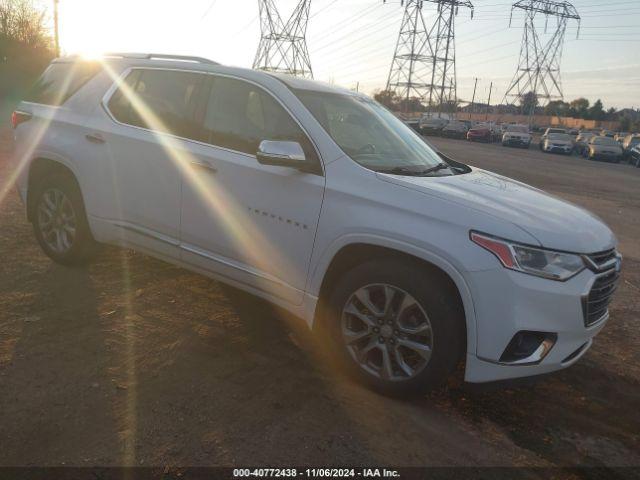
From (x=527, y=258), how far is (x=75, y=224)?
3681 mm

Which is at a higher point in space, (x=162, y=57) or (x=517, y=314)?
(x=162, y=57)

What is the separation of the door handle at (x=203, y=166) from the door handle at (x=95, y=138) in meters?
1.05

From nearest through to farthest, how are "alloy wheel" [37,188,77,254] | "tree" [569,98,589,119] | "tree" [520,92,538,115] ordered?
"alloy wheel" [37,188,77,254] → "tree" [520,92,538,115] → "tree" [569,98,589,119]

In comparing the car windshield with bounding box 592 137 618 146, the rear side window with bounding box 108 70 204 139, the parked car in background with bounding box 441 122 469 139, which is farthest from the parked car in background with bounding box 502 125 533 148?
the rear side window with bounding box 108 70 204 139

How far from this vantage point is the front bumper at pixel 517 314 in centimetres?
275

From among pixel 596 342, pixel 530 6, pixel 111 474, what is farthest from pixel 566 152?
pixel 530 6

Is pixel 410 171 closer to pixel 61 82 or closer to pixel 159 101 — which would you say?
pixel 159 101

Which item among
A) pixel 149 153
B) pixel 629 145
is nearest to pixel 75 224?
pixel 149 153

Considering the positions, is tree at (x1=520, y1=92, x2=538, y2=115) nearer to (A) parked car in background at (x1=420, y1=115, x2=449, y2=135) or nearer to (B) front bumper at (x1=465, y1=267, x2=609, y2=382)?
(A) parked car in background at (x1=420, y1=115, x2=449, y2=135)

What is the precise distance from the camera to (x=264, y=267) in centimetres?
358

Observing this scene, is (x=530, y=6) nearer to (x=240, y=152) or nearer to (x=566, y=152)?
(x=566, y=152)

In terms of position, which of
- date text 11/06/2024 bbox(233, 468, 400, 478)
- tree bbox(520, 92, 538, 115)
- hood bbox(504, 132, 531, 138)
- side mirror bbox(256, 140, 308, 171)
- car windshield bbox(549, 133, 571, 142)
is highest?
tree bbox(520, 92, 538, 115)

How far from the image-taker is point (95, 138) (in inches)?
175

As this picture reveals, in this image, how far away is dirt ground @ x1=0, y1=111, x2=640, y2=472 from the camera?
2.65 metres
